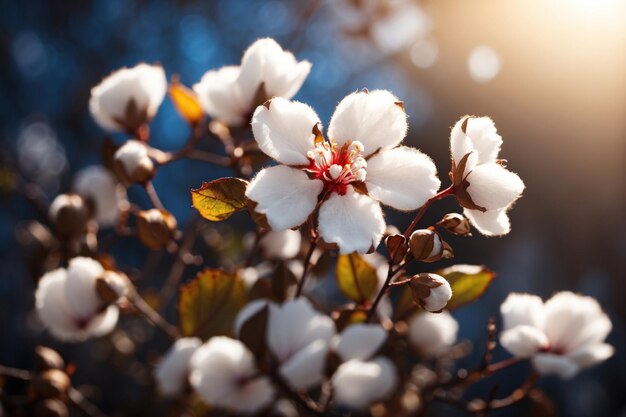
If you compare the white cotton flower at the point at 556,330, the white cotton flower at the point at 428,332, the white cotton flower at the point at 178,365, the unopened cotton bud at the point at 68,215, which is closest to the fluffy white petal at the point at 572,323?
the white cotton flower at the point at 556,330

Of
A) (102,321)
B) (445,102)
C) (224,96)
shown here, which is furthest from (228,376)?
(445,102)

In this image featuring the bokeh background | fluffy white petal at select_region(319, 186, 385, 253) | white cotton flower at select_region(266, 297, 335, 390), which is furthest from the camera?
the bokeh background

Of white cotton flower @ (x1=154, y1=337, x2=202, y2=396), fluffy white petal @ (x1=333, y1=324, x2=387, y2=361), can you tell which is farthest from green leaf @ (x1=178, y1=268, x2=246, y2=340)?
fluffy white petal @ (x1=333, y1=324, x2=387, y2=361)

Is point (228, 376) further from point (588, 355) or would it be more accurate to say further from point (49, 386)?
point (588, 355)

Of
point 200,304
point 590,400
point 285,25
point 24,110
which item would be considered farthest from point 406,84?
point 200,304

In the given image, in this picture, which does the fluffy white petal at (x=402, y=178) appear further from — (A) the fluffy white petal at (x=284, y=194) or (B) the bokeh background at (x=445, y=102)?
(B) the bokeh background at (x=445, y=102)

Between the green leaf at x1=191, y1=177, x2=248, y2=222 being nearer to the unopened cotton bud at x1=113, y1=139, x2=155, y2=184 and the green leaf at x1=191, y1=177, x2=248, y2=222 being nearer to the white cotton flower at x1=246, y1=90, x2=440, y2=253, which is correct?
the white cotton flower at x1=246, y1=90, x2=440, y2=253

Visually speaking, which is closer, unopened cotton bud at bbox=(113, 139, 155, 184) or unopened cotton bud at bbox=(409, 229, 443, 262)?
unopened cotton bud at bbox=(409, 229, 443, 262)
